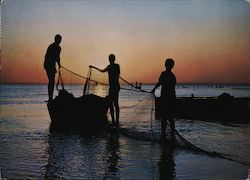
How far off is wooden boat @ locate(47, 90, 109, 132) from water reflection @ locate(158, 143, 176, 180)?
171 inches

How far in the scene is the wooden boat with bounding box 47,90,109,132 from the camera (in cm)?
1176

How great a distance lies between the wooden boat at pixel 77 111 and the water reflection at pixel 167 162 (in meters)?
4.34

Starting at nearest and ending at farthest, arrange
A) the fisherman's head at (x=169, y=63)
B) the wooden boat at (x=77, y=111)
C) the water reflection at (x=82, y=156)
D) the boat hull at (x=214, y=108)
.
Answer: the water reflection at (x=82, y=156), the fisherman's head at (x=169, y=63), the wooden boat at (x=77, y=111), the boat hull at (x=214, y=108)

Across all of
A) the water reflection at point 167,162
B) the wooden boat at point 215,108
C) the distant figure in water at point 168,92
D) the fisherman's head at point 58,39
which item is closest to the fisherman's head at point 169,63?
the distant figure in water at point 168,92

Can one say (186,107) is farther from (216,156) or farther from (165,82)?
(216,156)

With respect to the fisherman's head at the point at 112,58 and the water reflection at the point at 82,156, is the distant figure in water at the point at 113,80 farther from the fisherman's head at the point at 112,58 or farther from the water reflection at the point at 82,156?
the water reflection at the point at 82,156

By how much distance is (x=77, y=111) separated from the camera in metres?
11.9

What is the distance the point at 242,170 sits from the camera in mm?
5863

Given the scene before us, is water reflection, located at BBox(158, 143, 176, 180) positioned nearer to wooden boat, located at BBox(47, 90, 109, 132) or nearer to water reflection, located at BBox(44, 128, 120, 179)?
water reflection, located at BBox(44, 128, 120, 179)

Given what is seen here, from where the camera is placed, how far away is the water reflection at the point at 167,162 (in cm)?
552

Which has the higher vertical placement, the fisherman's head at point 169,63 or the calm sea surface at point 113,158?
the fisherman's head at point 169,63

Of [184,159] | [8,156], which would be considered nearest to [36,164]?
[8,156]

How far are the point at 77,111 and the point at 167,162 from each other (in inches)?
240

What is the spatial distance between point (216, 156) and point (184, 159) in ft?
2.65
